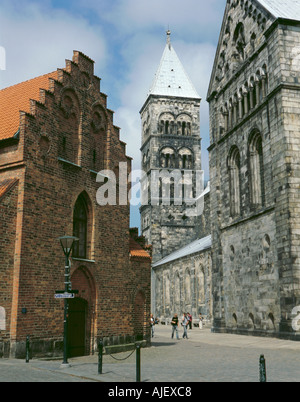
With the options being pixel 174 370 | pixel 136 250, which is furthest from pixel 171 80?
pixel 174 370

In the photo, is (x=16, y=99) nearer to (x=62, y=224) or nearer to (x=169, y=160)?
(x=62, y=224)

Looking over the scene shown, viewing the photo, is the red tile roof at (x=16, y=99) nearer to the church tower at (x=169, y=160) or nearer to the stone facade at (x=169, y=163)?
the stone facade at (x=169, y=163)

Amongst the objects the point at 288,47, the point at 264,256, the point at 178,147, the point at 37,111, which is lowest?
the point at 264,256

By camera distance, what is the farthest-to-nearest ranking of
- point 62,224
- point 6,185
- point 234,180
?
point 234,180 → point 62,224 → point 6,185

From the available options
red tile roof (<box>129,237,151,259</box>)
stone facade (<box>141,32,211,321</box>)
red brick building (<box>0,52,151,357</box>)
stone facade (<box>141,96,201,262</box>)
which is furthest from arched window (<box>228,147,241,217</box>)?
stone facade (<box>141,96,201,262</box>)

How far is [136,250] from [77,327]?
516 cm

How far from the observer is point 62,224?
59.0 ft

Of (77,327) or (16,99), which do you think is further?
(16,99)
